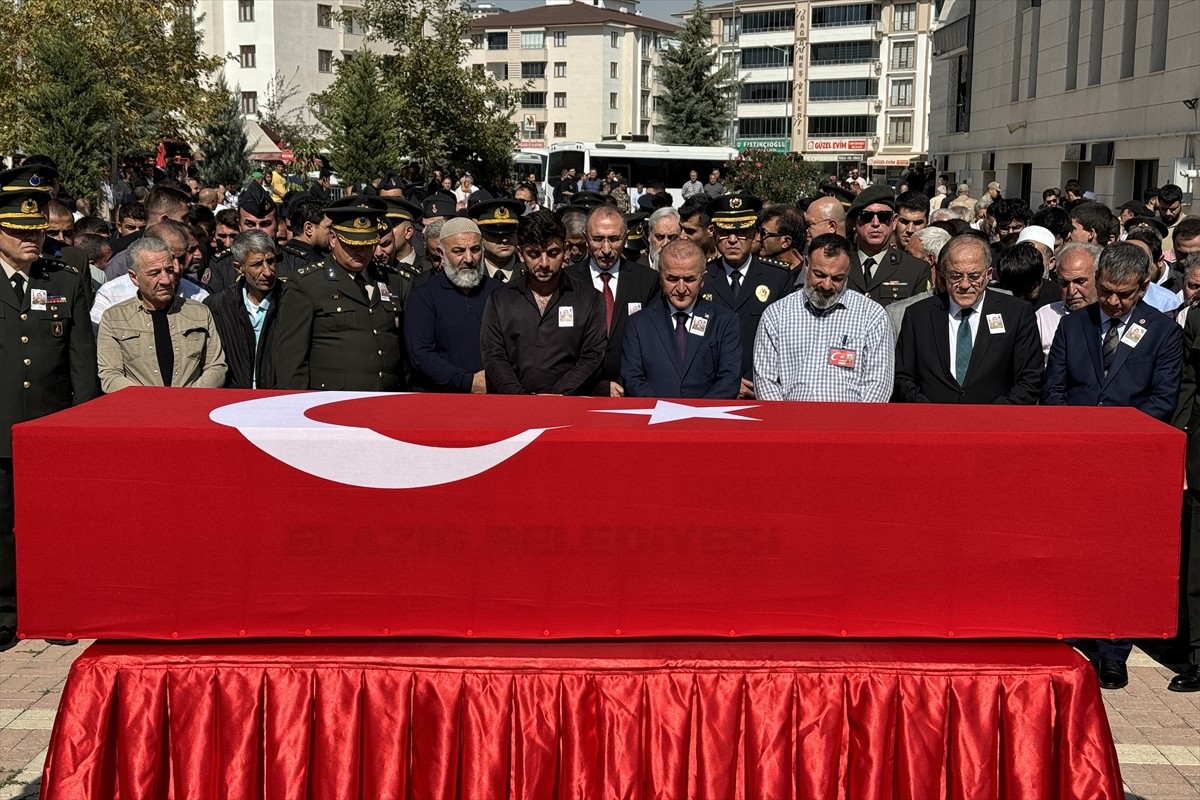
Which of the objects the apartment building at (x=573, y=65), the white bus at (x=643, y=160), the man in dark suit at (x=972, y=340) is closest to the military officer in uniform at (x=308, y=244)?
the man in dark suit at (x=972, y=340)

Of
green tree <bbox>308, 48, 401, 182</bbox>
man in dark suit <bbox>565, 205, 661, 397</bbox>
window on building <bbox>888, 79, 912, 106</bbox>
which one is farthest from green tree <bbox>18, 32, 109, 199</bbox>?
window on building <bbox>888, 79, 912, 106</bbox>

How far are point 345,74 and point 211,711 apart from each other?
1297 inches

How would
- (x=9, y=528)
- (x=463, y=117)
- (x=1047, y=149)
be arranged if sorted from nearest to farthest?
(x=9, y=528)
(x=1047, y=149)
(x=463, y=117)

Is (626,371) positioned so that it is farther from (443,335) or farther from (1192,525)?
(1192,525)

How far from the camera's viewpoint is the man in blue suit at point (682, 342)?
20.0 ft

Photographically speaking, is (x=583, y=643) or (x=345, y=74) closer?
(x=583, y=643)

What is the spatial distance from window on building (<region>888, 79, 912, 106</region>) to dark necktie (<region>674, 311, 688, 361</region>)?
292 feet

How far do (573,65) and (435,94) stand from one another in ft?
165

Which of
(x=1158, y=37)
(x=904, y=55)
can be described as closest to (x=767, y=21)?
(x=904, y=55)

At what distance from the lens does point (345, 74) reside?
115ft

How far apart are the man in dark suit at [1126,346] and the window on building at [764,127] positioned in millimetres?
91410

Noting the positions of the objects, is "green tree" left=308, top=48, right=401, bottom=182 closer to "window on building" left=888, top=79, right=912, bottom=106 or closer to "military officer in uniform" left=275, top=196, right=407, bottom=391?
"military officer in uniform" left=275, top=196, right=407, bottom=391

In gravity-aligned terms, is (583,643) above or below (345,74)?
below

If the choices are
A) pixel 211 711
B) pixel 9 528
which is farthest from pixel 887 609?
pixel 9 528
